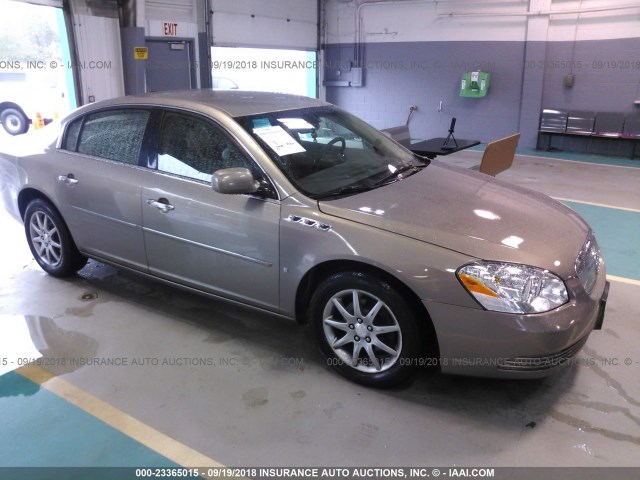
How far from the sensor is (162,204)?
2996 millimetres

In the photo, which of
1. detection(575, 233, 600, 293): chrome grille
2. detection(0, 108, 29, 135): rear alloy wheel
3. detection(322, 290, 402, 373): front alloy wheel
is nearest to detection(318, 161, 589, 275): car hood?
Answer: detection(575, 233, 600, 293): chrome grille

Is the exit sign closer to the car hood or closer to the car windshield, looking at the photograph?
the car windshield

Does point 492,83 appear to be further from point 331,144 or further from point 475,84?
point 331,144

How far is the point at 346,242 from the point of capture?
2.45 meters

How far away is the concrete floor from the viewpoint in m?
2.22

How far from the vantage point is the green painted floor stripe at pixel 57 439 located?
2.18 metres

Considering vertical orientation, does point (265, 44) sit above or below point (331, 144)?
above

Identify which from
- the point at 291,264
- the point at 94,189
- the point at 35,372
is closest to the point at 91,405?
the point at 35,372

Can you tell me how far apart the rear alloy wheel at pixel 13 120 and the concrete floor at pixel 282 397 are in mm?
5610

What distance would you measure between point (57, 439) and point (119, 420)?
0.86ft

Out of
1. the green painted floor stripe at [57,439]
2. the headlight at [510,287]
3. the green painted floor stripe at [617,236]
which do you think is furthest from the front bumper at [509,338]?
the green painted floor stripe at [617,236]

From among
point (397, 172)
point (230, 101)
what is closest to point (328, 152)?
point (397, 172)

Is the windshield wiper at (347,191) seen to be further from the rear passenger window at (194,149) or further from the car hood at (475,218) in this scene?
the rear passenger window at (194,149)

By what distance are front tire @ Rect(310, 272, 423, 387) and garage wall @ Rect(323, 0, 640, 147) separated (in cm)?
916
